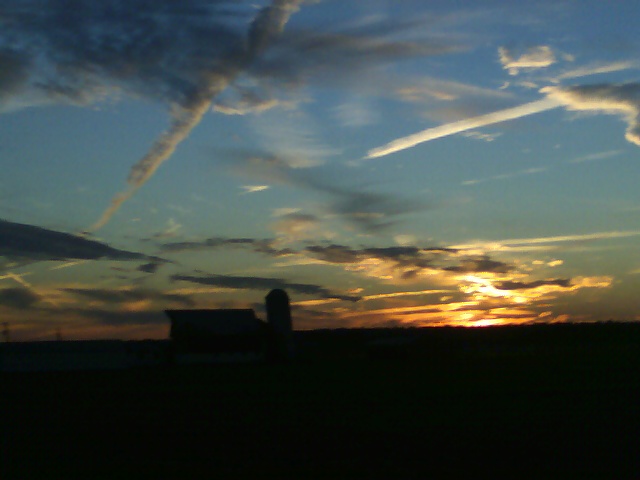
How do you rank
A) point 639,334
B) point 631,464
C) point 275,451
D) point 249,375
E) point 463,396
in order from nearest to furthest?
1. point 631,464
2. point 275,451
3. point 463,396
4. point 249,375
5. point 639,334

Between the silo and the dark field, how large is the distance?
21136mm

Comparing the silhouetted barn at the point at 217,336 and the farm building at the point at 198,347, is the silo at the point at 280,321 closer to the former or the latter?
the farm building at the point at 198,347

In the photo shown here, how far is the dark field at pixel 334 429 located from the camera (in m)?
10.9

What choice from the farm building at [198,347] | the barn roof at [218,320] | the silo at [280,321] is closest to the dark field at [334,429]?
the farm building at [198,347]

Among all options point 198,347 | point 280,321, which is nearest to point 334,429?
point 198,347

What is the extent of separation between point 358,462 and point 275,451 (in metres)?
1.62

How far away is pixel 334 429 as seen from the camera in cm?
1429

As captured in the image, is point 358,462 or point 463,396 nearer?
point 358,462

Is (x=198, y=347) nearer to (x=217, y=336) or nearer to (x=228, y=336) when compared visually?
(x=217, y=336)

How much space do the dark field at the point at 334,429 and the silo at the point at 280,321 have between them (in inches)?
832

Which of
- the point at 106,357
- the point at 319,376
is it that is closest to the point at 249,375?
the point at 319,376

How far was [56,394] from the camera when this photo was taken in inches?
944

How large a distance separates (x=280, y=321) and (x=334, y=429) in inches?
1357

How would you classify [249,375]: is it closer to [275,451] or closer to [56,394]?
[56,394]
